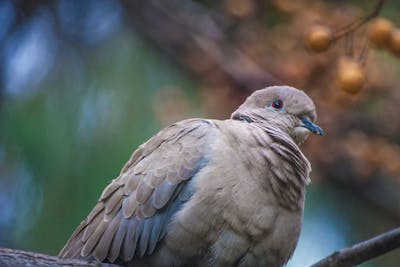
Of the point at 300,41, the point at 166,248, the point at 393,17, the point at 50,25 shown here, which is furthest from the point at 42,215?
the point at 393,17

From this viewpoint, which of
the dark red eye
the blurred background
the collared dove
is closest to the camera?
the collared dove

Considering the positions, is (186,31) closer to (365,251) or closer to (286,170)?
(286,170)

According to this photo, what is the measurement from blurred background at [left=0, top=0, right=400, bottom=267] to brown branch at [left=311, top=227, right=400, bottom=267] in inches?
74.9

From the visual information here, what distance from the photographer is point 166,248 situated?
3.47 meters

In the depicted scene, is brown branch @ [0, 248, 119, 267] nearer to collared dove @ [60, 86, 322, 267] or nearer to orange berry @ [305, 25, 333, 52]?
collared dove @ [60, 86, 322, 267]

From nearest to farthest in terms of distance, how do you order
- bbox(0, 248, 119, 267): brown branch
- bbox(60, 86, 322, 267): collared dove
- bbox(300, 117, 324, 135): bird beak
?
bbox(0, 248, 119, 267): brown branch, bbox(60, 86, 322, 267): collared dove, bbox(300, 117, 324, 135): bird beak

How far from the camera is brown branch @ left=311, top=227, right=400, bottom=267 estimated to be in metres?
2.77

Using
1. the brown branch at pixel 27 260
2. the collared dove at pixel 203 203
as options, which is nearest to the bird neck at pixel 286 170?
the collared dove at pixel 203 203

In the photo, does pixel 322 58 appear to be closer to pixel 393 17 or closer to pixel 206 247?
pixel 393 17

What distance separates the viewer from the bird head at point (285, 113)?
13.3 ft

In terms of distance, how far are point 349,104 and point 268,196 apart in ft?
5.75

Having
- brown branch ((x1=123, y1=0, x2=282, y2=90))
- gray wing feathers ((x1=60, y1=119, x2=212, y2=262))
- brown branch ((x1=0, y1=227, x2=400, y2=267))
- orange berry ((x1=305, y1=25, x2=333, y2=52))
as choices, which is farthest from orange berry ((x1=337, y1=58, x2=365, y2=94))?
brown branch ((x1=123, y1=0, x2=282, y2=90))

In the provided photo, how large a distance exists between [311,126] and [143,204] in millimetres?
988

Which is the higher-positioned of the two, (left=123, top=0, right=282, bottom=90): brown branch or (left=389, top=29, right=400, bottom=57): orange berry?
(left=123, top=0, right=282, bottom=90): brown branch
